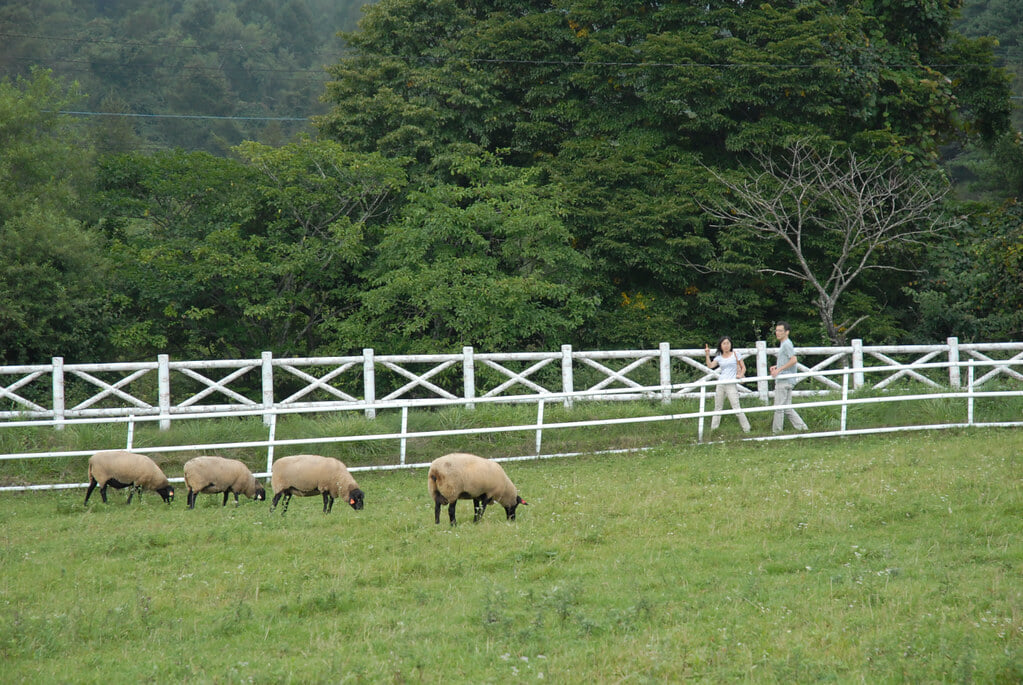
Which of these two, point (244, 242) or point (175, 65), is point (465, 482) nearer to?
point (244, 242)

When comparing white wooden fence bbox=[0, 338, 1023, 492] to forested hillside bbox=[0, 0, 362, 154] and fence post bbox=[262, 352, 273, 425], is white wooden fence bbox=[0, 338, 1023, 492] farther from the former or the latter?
forested hillside bbox=[0, 0, 362, 154]

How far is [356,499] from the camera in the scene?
11.4m

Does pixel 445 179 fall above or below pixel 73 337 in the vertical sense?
above

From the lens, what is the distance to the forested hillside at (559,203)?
23.5 metres

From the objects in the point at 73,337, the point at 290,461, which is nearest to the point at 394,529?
the point at 290,461

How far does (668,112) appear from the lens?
86.7 feet

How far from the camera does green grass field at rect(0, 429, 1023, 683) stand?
6410 millimetres

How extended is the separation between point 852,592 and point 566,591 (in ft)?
7.35

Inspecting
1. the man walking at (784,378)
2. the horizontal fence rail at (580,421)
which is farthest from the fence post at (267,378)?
the man walking at (784,378)

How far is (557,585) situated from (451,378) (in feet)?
53.0

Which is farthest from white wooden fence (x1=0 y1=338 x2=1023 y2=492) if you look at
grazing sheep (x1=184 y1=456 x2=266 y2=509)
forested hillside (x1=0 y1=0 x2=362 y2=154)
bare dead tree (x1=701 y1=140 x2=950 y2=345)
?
forested hillside (x1=0 y1=0 x2=362 y2=154)

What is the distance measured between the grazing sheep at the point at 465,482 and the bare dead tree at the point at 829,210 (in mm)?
15271

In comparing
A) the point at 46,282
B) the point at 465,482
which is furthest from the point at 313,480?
the point at 46,282

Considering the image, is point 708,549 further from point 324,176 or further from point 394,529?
point 324,176
